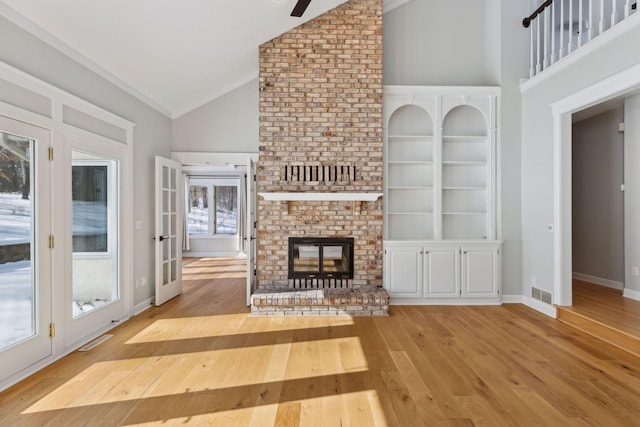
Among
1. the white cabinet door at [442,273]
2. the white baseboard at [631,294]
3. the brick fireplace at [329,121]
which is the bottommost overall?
the white baseboard at [631,294]

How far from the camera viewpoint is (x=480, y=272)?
4.57m

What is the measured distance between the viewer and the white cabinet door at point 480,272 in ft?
15.0

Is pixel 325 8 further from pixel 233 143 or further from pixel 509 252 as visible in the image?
pixel 509 252

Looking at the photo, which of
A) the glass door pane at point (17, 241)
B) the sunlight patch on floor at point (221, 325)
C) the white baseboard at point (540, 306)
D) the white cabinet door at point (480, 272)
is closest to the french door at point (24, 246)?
the glass door pane at point (17, 241)

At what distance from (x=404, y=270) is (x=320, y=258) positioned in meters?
1.18

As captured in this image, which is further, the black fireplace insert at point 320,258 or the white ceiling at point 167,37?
the black fireplace insert at point 320,258

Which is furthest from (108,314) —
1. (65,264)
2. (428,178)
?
(428,178)

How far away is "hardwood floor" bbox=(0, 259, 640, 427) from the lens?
2123 mm

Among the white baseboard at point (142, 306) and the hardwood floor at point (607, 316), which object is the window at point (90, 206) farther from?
the hardwood floor at point (607, 316)

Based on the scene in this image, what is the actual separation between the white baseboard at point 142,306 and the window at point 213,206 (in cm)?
502

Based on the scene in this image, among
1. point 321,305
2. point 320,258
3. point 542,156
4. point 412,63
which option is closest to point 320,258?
point 320,258

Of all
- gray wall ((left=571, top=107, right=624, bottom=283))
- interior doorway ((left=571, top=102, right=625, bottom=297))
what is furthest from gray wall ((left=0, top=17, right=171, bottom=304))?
gray wall ((left=571, top=107, right=624, bottom=283))

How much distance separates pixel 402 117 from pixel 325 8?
6.07 feet

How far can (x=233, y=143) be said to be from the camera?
201 inches
